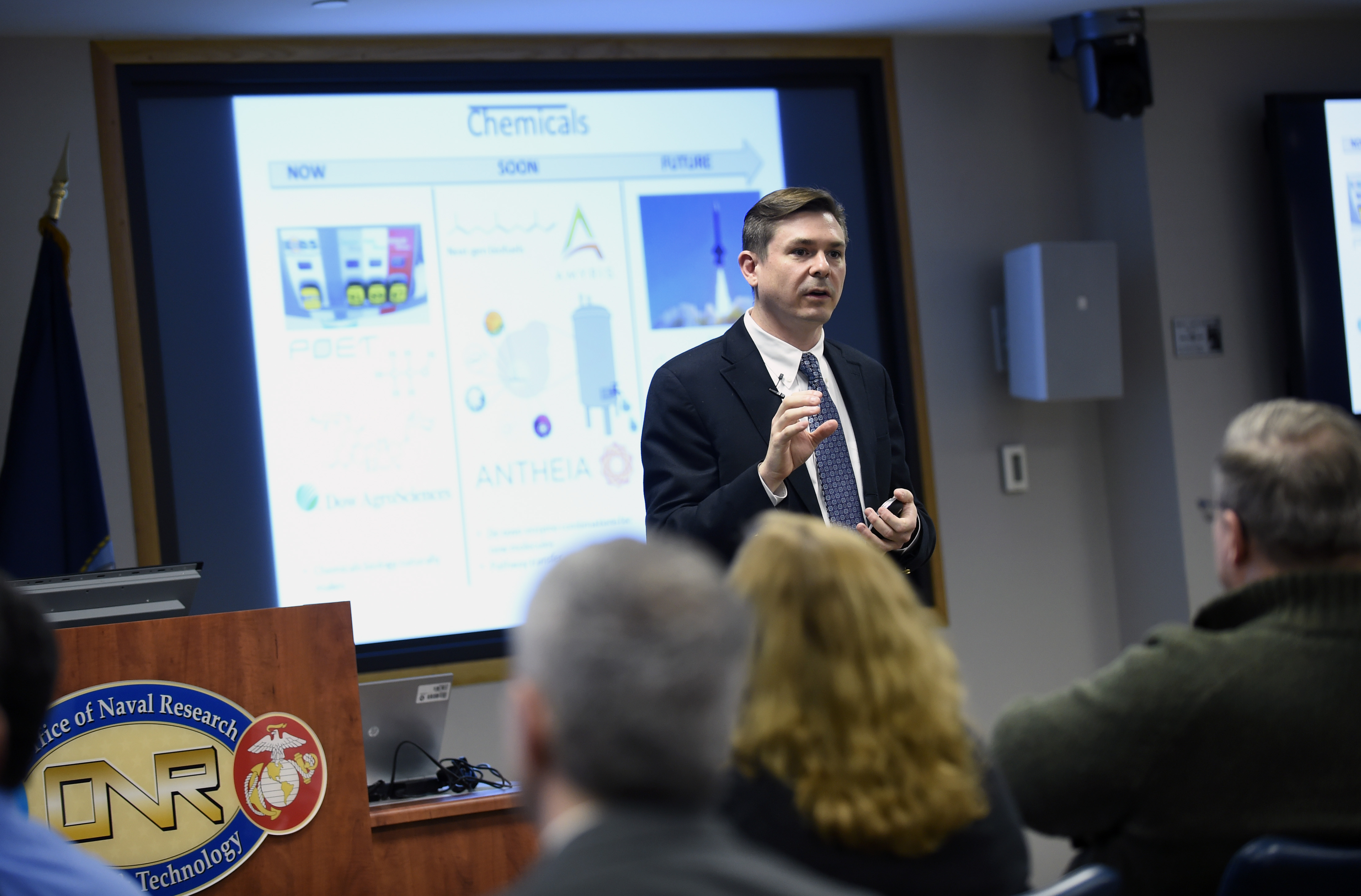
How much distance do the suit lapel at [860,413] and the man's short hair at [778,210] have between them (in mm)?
271

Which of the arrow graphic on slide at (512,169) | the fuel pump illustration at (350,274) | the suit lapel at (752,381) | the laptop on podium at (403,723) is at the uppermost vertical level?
the arrow graphic on slide at (512,169)

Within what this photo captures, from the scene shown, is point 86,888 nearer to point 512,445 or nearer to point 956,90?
point 512,445

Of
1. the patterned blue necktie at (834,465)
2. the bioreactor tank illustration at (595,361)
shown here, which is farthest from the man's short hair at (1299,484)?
the bioreactor tank illustration at (595,361)

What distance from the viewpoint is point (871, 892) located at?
1.16 metres

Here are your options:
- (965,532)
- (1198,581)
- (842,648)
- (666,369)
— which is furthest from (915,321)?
(842,648)

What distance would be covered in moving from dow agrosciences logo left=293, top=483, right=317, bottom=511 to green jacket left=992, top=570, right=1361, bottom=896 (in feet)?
8.98

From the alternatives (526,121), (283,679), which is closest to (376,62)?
(526,121)

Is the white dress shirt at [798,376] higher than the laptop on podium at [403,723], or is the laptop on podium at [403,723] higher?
the white dress shirt at [798,376]

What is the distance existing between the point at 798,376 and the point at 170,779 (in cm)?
143

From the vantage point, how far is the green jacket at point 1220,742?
1.32m

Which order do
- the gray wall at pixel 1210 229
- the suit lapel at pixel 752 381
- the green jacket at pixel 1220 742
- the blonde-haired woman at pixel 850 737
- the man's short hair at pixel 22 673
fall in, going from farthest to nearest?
the gray wall at pixel 1210 229
the suit lapel at pixel 752 381
the green jacket at pixel 1220 742
the blonde-haired woman at pixel 850 737
the man's short hair at pixel 22 673

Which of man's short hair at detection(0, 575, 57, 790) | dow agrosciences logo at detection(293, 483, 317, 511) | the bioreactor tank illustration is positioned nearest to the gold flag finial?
dow agrosciences logo at detection(293, 483, 317, 511)

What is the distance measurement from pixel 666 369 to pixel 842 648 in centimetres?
150

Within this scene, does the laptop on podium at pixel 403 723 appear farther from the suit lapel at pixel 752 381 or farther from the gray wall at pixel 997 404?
the gray wall at pixel 997 404
